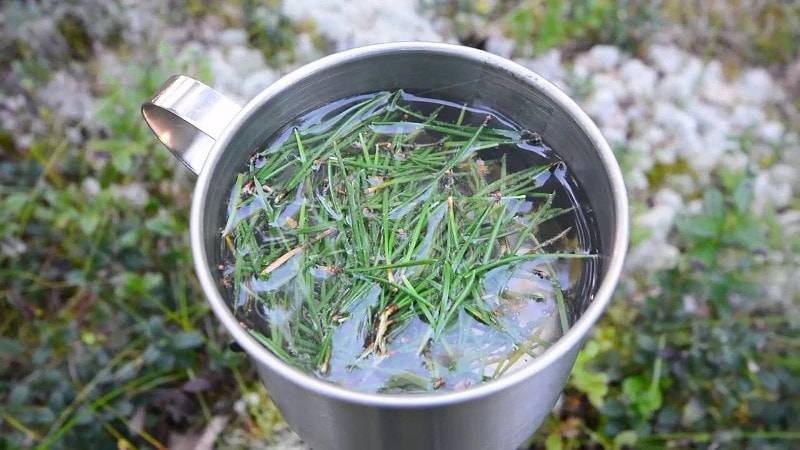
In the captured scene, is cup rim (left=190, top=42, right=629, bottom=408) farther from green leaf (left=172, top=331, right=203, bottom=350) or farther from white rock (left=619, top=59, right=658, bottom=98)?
white rock (left=619, top=59, right=658, bottom=98)

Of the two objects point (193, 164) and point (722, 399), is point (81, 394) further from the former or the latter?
point (722, 399)

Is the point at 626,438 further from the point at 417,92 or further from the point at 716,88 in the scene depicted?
the point at 716,88

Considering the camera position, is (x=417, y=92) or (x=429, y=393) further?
→ (x=417, y=92)

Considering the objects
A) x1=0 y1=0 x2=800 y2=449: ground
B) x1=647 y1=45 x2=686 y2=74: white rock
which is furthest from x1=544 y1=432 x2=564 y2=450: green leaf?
x1=647 y1=45 x2=686 y2=74: white rock

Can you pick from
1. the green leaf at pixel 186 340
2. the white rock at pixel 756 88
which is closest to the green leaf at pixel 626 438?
the green leaf at pixel 186 340

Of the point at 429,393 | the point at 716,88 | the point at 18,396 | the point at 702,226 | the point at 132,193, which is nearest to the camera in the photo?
the point at 429,393

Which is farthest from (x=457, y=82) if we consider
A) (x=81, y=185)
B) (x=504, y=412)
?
(x=81, y=185)

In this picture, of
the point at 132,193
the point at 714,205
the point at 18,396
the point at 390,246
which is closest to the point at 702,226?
the point at 714,205

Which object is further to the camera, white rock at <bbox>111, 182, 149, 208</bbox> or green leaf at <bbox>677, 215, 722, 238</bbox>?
white rock at <bbox>111, 182, 149, 208</bbox>

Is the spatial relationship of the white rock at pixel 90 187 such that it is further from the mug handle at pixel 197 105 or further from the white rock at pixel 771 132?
the white rock at pixel 771 132
